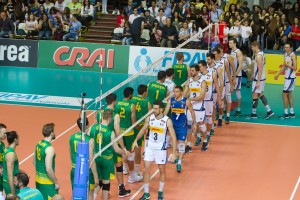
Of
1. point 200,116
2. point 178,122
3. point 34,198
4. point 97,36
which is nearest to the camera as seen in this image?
point 34,198

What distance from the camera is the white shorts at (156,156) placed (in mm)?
13195

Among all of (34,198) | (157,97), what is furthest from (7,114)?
(34,198)

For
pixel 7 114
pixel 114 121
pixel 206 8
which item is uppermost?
pixel 206 8

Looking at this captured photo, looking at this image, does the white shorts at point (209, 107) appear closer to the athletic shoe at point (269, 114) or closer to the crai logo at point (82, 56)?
the athletic shoe at point (269, 114)

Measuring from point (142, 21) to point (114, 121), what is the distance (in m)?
14.8

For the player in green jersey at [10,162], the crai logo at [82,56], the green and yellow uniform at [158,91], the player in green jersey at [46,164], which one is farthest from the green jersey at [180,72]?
the crai logo at [82,56]

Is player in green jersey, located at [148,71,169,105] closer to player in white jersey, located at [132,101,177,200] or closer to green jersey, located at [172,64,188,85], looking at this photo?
green jersey, located at [172,64,188,85]

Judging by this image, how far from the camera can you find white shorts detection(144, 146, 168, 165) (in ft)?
43.3

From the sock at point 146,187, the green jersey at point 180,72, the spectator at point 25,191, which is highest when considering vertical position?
the green jersey at point 180,72

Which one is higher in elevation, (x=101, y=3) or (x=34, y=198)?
(x=101, y=3)

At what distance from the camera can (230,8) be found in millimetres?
27281

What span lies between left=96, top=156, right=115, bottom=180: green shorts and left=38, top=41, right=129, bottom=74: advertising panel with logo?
14604 mm

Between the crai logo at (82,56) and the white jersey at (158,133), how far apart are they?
1401cm

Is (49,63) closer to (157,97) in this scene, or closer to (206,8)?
(206,8)
